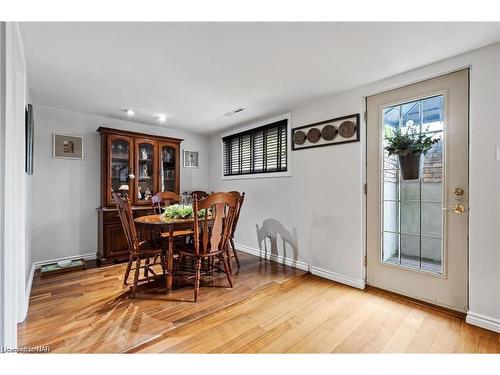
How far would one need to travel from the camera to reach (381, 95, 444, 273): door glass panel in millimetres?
2027

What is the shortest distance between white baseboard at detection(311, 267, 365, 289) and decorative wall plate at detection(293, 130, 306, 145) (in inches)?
63.4

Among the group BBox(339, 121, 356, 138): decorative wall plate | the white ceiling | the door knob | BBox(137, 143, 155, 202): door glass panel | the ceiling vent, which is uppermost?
the ceiling vent

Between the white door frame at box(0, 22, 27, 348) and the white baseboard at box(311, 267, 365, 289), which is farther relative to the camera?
the white baseboard at box(311, 267, 365, 289)

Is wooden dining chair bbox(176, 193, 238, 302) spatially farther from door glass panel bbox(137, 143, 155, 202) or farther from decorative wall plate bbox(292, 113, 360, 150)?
door glass panel bbox(137, 143, 155, 202)

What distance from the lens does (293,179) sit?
3.13 meters

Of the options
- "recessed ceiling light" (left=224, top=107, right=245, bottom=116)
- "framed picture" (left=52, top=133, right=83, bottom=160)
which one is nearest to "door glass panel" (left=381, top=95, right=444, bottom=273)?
"recessed ceiling light" (left=224, top=107, right=245, bottom=116)

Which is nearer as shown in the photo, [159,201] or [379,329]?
[379,329]

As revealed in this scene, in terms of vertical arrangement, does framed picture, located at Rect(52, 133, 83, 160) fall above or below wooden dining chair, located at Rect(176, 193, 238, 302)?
above

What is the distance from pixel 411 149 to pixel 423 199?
1.56 feet

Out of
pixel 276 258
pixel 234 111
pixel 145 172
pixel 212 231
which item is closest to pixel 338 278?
pixel 276 258

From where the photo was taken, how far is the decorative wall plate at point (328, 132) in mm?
2662

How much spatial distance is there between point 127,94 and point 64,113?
Answer: 1.26 metres
